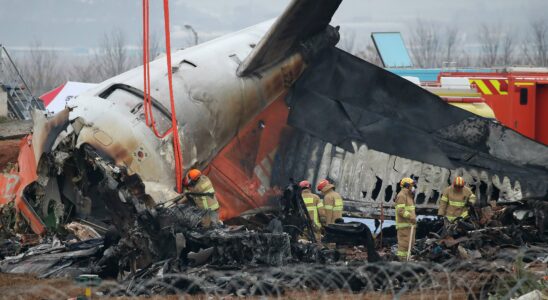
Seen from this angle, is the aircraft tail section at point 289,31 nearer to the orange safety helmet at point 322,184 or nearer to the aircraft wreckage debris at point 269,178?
the aircraft wreckage debris at point 269,178

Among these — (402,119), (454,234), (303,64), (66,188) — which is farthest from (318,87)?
(66,188)

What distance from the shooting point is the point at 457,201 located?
15320mm

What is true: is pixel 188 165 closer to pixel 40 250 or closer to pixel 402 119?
pixel 40 250

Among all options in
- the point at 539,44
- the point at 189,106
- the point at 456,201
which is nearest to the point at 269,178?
the point at 189,106

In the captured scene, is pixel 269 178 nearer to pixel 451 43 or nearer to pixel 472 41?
pixel 451 43

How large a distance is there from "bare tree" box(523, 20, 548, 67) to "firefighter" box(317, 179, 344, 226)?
48.5 meters

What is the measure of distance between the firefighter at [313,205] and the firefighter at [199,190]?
7.39 ft

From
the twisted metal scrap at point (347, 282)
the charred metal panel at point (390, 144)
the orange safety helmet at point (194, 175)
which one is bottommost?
the twisted metal scrap at point (347, 282)

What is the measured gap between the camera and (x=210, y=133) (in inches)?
575

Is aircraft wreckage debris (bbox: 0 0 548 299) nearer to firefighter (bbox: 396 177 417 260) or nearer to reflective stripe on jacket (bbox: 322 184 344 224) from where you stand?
reflective stripe on jacket (bbox: 322 184 344 224)

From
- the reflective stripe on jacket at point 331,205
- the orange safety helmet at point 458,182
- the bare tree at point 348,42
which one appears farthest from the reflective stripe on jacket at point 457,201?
the bare tree at point 348,42

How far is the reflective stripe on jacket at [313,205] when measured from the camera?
15.6 m

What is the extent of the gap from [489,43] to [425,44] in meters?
6.56

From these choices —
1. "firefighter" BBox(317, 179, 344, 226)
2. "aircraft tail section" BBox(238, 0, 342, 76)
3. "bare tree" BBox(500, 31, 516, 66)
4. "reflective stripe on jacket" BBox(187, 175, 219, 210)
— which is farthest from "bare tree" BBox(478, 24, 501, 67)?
"reflective stripe on jacket" BBox(187, 175, 219, 210)
